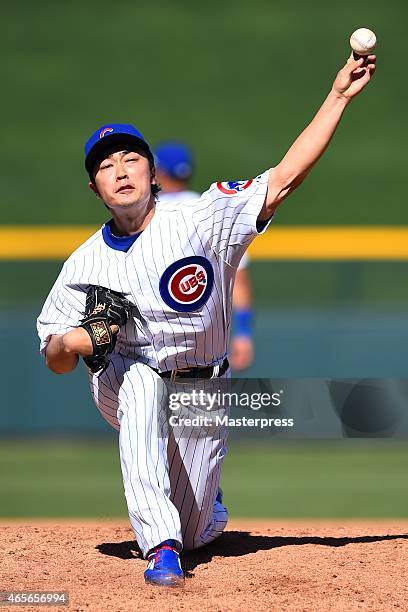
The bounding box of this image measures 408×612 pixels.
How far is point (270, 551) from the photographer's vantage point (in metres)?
3.89

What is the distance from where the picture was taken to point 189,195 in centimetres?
598

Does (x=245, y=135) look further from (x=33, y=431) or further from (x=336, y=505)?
(x=336, y=505)

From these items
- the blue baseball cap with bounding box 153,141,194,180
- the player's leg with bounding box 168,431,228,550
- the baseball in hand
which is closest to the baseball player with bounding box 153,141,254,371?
the blue baseball cap with bounding box 153,141,194,180

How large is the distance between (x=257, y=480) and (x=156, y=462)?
10.0 feet

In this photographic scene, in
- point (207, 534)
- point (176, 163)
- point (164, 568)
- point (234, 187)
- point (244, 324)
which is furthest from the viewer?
point (244, 324)

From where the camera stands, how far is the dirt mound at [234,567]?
3164 millimetres

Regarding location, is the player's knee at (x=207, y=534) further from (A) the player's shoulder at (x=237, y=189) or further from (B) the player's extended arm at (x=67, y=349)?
(A) the player's shoulder at (x=237, y=189)

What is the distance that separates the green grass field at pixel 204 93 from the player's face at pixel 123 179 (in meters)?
7.10

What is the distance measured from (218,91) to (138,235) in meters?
9.05

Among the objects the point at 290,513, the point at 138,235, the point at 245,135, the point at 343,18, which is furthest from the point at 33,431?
the point at 343,18

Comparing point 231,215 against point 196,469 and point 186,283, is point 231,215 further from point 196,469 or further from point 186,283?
point 196,469

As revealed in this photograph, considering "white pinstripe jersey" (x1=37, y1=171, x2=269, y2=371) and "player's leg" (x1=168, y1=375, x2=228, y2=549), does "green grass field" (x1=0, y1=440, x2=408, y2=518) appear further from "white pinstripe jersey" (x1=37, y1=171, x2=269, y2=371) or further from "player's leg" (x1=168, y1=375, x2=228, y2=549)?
"white pinstripe jersey" (x1=37, y1=171, x2=269, y2=371)

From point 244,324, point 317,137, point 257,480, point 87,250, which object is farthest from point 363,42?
point 257,480

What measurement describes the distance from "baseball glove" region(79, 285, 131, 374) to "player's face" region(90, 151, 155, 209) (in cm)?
28
